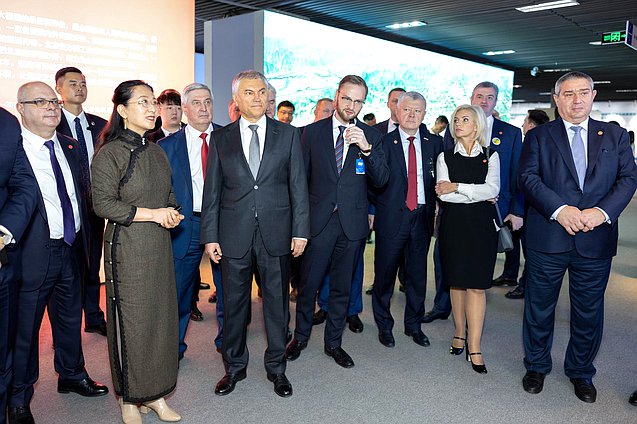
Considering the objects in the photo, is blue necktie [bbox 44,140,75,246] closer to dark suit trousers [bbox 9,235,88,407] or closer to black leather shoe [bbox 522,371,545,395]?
dark suit trousers [bbox 9,235,88,407]

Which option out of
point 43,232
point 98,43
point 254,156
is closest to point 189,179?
point 254,156

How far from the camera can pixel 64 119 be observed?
397 centimetres

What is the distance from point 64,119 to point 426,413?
10.6 feet

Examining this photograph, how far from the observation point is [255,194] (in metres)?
3.03

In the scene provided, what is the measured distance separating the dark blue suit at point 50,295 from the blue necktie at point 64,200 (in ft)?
0.21

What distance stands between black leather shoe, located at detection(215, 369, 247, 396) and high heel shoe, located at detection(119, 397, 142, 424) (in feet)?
1.72

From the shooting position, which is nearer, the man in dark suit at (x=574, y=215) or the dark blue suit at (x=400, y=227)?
the man in dark suit at (x=574, y=215)

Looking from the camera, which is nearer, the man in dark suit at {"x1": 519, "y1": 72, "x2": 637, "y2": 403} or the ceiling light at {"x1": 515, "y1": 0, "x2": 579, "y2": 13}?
the man in dark suit at {"x1": 519, "y1": 72, "x2": 637, "y2": 403}

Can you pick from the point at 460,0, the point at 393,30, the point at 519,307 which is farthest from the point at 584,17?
the point at 519,307

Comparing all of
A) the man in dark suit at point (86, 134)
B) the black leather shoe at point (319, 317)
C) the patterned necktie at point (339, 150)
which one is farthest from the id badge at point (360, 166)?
the man in dark suit at point (86, 134)

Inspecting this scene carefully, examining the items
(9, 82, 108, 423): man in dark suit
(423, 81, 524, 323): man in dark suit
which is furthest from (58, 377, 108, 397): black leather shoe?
(423, 81, 524, 323): man in dark suit

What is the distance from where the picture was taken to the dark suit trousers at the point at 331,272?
3.55 metres

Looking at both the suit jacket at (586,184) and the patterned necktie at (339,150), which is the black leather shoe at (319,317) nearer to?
the patterned necktie at (339,150)

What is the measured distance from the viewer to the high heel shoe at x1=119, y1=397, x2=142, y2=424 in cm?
275
